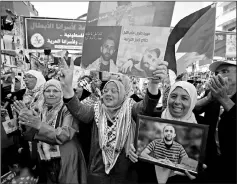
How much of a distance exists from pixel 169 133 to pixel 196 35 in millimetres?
808

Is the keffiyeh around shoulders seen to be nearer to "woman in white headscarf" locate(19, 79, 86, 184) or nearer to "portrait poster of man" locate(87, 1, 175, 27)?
"woman in white headscarf" locate(19, 79, 86, 184)

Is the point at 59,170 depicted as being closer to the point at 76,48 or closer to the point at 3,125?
the point at 3,125

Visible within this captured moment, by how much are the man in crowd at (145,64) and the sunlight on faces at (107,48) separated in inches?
6.8

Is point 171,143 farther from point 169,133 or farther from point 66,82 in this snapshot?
point 66,82

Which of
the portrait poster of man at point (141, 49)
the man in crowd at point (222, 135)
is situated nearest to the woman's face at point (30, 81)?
the portrait poster of man at point (141, 49)

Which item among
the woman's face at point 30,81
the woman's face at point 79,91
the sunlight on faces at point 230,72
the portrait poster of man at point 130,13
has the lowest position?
the woman's face at point 79,91

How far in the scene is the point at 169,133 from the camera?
1.51 metres

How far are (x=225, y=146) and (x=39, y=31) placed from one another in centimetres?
350

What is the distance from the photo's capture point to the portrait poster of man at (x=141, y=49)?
165cm

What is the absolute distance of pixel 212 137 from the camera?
6.02ft

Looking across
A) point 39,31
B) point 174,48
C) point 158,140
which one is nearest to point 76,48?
point 39,31

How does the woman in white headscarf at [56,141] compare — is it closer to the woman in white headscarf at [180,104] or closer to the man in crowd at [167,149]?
the woman in white headscarf at [180,104]

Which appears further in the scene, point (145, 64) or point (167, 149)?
point (145, 64)

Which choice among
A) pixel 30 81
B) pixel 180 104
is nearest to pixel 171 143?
pixel 180 104
